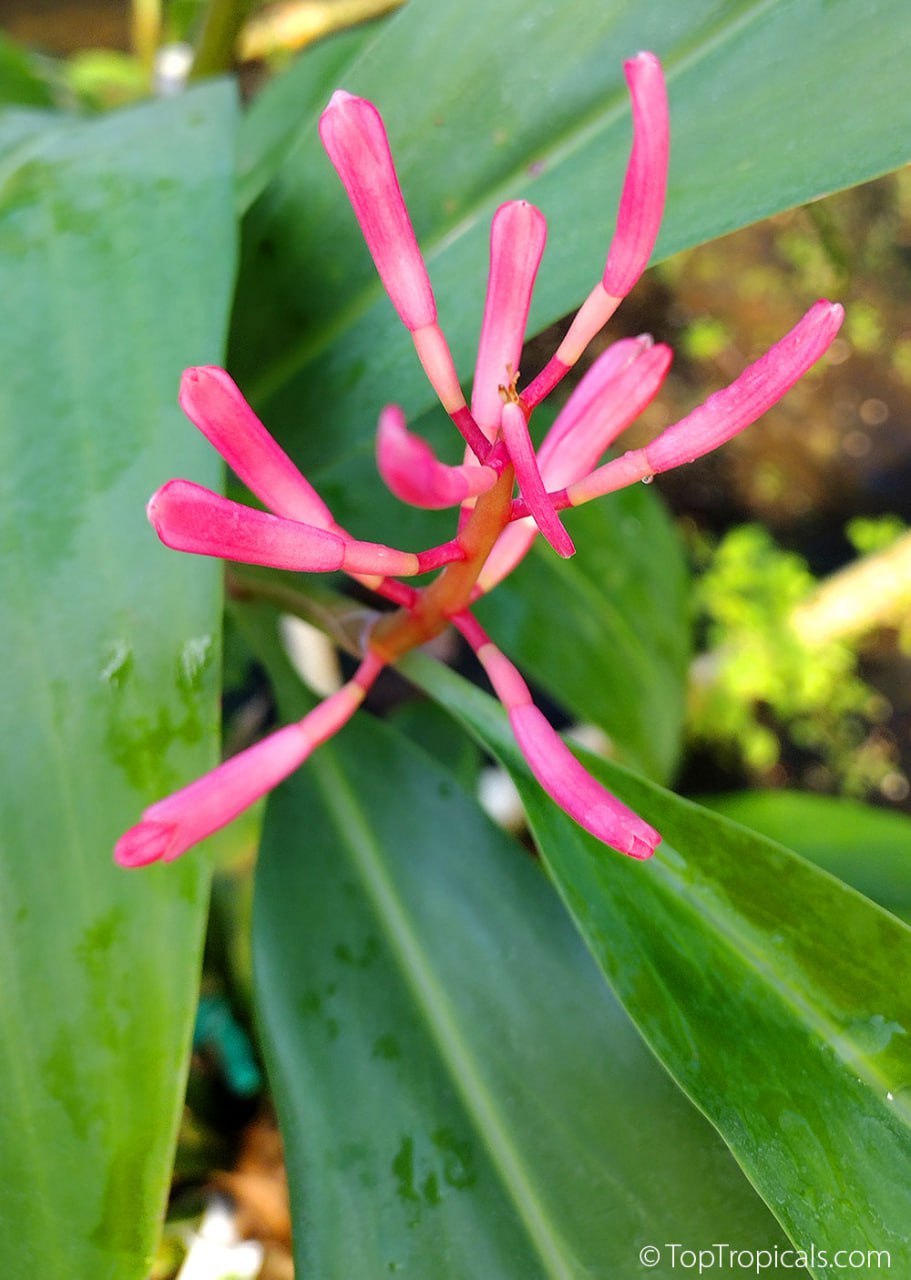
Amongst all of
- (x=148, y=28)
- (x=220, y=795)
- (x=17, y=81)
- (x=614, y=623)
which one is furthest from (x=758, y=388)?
(x=148, y=28)

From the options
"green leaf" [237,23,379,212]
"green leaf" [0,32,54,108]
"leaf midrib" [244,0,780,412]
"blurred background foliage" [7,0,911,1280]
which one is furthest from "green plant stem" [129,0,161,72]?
"leaf midrib" [244,0,780,412]

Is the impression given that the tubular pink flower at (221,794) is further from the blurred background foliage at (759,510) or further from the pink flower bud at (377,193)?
the blurred background foliage at (759,510)

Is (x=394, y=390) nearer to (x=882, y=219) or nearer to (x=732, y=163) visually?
(x=732, y=163)

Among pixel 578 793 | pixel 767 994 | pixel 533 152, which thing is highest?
pixel 533 152

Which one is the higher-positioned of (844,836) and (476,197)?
(476,197)

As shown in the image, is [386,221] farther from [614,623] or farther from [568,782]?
[614,623]
